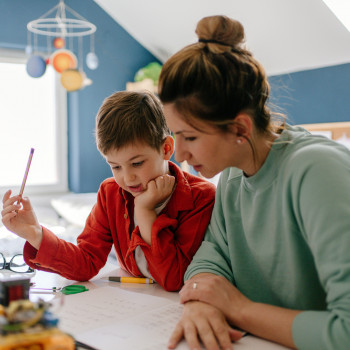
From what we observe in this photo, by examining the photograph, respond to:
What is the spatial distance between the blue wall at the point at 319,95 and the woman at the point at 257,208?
6.45 ft

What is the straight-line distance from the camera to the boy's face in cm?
Answer: 106

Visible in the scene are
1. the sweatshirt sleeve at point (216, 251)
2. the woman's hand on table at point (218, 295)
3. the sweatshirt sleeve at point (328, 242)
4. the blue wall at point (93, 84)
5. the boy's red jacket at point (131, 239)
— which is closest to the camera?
the sweatshirt sleeve at point (328, 242)

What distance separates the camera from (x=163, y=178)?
1.11m

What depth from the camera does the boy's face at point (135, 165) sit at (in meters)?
1.06

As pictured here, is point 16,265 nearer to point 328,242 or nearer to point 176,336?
point 176,336

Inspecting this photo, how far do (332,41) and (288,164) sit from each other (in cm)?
225

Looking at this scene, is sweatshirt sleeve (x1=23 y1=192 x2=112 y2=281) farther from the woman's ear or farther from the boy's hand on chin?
the woman's ear

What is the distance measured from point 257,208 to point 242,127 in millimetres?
169

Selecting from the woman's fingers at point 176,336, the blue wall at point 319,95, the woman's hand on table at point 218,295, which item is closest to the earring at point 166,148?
the woman's hand on table at point 218,295

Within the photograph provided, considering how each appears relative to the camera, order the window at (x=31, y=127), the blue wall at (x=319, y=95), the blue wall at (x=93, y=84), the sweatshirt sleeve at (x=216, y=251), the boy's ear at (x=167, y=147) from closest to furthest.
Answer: the sweatshirt sleeve at (x=216, y=251), the boy's ear at (x=167, y=147), the blue wall at (x=319, y=95), the window at (x=31, y=127), the blue wall at (x=93, y=84)

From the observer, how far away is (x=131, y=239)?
109cm

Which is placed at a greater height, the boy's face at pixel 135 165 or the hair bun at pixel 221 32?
the hair bun at pixel 221 32

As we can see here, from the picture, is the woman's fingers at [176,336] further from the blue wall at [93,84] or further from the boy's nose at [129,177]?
the blue wall at [93,84]

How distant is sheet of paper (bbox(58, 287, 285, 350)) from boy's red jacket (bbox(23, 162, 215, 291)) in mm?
109
